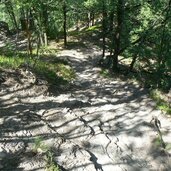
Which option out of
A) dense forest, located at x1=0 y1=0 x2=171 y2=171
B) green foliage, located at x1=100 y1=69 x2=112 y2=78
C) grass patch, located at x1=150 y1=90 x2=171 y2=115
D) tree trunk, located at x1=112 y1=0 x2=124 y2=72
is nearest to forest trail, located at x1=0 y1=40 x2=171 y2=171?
grass patch, located at x1=150 y1=90 x2=171 y2=115

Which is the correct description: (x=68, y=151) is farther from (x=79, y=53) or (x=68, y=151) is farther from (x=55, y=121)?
(x=79, y=53)

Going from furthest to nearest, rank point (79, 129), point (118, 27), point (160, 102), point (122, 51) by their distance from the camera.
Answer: point (122, 51) → point (118, 27) → point (160, 102) → point (79, 129)

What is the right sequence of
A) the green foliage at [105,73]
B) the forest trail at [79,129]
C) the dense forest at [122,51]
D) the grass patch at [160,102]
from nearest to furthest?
the forest trail at [79,129]
the grass patch at [160,102]
the dense forest at [122,51]
the green foliage at [105,73]

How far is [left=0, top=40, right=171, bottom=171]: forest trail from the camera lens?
28.3 ft

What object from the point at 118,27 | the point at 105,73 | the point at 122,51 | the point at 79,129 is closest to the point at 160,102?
the point at 79,129

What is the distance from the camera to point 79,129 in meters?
10.5

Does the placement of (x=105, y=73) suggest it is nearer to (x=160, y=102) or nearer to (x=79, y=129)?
(x=160, y=102)

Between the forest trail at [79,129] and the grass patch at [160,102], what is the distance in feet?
0.91

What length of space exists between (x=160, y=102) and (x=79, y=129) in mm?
4720

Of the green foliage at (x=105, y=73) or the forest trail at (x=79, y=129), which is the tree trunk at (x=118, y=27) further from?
the forest trail at (x=79, y=129)

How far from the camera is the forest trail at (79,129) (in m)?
8.62

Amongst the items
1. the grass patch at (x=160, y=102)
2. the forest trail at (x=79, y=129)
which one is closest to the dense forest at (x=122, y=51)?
the grass patch at (x=160, y=102)

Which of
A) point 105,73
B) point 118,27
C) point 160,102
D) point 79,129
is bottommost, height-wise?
point 105,73

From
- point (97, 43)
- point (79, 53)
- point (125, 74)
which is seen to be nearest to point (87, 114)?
point (125, 74)
